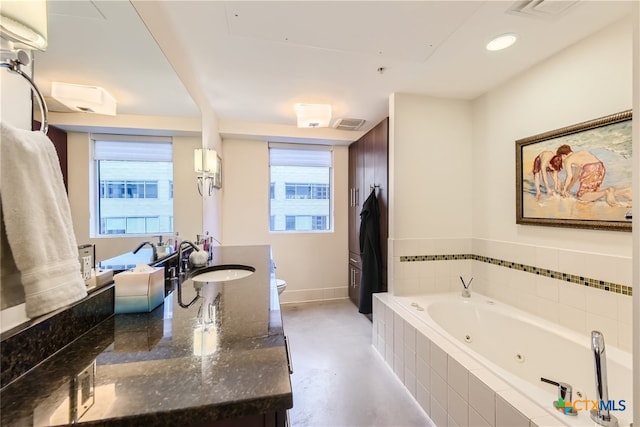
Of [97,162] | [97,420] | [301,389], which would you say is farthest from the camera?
[301,389]

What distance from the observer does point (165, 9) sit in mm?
1417

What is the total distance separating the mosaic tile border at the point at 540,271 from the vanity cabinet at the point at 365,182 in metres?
0.45

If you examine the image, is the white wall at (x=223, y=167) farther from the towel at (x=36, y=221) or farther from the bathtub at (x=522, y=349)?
the bathtub at (x=522, y=349)

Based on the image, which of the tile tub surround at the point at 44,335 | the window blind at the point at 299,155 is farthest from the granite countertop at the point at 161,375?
the window blind at the point at 299,155

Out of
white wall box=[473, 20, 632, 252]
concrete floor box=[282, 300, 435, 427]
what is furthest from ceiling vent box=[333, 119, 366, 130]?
concrete floor box=[282, 300, 435, 427]

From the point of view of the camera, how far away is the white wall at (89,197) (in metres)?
0.90

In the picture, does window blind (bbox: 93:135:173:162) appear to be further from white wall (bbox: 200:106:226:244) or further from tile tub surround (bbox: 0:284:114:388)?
white wall (bbox: 200:106:226:244)

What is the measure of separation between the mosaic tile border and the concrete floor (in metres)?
0.99

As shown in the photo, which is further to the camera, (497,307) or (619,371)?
(497,307)

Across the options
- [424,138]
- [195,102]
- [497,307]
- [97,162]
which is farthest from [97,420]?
[424,138]

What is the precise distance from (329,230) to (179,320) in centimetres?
300

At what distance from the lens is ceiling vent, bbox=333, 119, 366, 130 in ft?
10.4

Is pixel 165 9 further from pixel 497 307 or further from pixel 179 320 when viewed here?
pixel 497 307

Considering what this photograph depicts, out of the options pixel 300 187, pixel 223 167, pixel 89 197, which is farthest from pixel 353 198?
pixel 89 197
